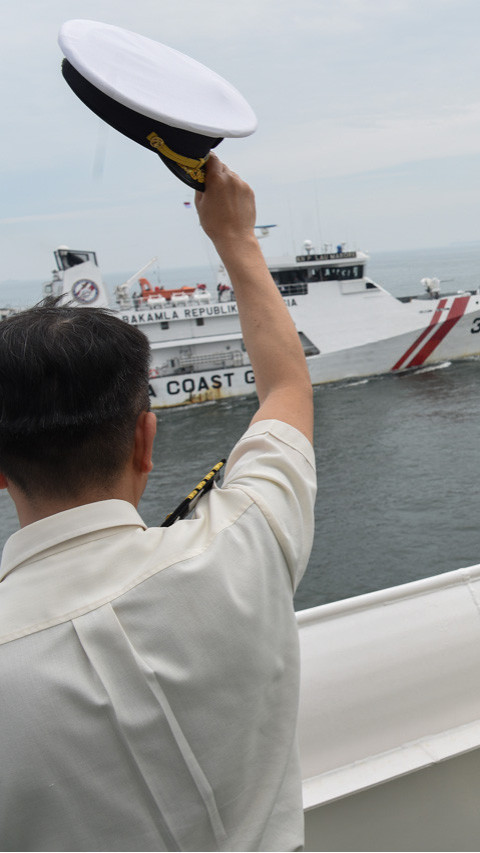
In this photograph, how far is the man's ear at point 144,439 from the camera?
2.24 feet

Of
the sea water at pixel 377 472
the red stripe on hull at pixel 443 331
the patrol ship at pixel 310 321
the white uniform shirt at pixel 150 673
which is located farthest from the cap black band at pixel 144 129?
the red stripe on hull at pixel 443 331

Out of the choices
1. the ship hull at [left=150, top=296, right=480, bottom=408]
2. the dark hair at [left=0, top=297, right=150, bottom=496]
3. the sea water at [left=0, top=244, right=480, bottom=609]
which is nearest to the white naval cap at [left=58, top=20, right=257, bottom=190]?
the dark hair at [left=0, top=297, right=150, bottom=496]

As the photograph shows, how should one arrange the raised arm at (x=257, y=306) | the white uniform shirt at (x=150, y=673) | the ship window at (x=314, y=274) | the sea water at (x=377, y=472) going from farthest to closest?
the ship window at (x=314, y=274), the sea water at (x=377, y=472), the raised arm at (x=257, y=306), the white uniform shirt at (x=150, y=673)

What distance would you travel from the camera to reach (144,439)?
0.69 m

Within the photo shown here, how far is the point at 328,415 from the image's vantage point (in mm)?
15906

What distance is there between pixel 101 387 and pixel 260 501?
18cm

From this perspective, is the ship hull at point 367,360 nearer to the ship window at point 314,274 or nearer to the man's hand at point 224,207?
the ship window at point 314,274

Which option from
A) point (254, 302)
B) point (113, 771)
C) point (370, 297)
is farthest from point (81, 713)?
point (370, 297)

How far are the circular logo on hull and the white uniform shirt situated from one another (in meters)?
18.8

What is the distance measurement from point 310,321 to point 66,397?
18.8 m

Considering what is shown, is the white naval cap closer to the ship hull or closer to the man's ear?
the man's ear

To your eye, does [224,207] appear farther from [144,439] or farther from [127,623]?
[127,623]

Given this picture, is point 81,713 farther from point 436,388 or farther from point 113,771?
point 436,388

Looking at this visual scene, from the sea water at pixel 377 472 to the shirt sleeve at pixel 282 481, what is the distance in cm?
642
